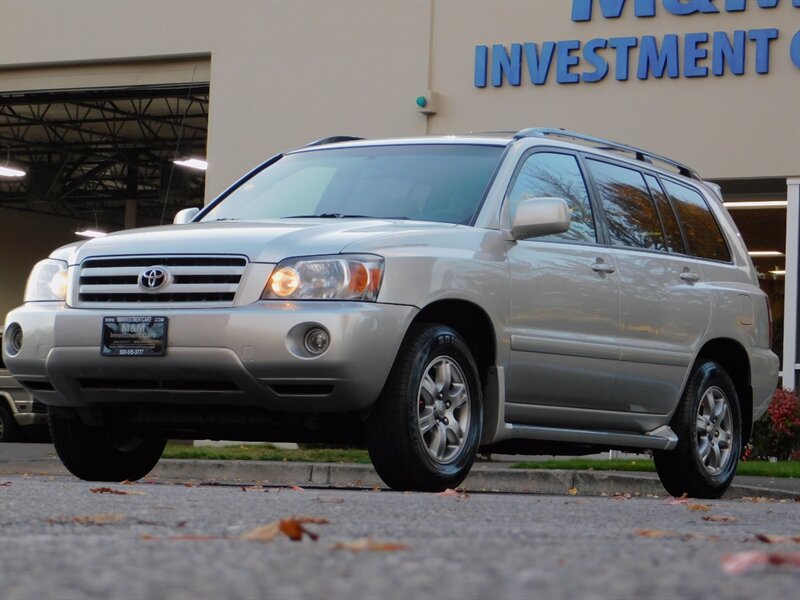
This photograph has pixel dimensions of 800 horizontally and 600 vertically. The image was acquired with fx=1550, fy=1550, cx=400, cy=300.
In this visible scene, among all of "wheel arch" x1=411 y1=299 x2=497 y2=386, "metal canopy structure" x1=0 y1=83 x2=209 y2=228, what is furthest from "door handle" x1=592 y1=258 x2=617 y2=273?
"metal canopy structure" x1=0 y1=83 x2=209 y2=228

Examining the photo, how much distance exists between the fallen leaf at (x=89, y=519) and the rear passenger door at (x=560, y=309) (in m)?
3.08

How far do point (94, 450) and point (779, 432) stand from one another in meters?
9.25

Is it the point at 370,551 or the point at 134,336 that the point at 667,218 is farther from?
the point at 370,551

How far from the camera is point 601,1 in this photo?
16750 millimetres

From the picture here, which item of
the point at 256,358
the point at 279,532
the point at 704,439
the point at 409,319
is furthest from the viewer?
the point at 704,439

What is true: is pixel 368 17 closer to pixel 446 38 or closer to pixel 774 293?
pixel 446 38

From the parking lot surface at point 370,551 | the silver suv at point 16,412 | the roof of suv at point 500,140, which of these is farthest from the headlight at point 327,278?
the silver suv at point 16,412

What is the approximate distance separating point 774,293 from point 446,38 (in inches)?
183

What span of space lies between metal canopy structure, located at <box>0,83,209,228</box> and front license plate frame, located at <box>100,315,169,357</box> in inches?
788

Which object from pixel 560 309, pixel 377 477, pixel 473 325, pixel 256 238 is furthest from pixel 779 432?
pixel 256 238

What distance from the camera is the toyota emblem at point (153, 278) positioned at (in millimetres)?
6801

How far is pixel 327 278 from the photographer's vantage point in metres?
6.57

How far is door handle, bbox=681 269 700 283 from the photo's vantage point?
8711mm

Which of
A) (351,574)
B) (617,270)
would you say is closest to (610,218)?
(617,270)
